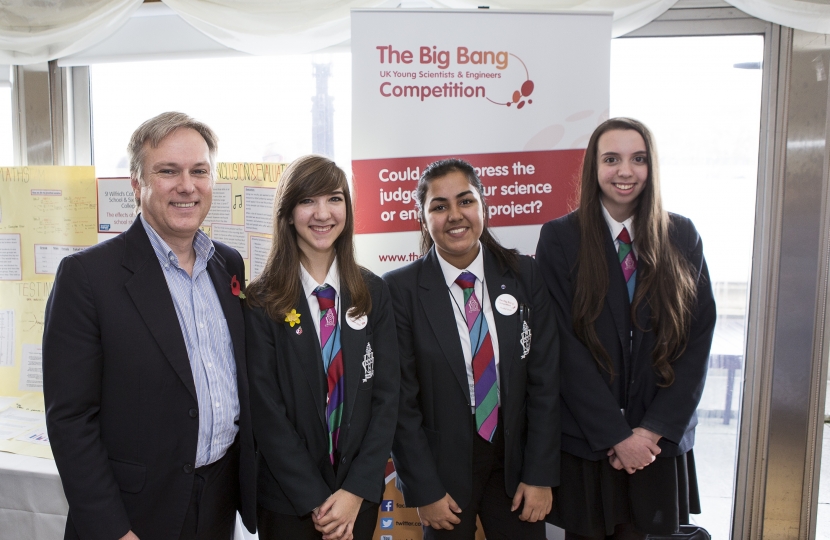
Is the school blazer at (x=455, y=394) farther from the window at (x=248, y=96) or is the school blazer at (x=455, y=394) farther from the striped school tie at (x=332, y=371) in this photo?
the window at (x=248, y=96)

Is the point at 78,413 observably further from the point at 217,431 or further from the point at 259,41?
the point at 259,41

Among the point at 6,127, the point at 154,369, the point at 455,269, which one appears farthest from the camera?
the point at 6,127

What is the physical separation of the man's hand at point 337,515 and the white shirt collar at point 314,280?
0.63 metres

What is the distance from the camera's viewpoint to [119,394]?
1.46 meters

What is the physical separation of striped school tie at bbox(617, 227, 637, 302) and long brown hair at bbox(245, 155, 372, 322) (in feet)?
2.98

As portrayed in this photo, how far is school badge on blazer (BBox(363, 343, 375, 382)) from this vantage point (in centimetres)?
175

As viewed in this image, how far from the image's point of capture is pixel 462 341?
1871 mm

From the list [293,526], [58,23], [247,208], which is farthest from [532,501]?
[58,23]

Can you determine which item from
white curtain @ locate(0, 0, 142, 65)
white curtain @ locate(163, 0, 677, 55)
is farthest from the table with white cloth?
white curtain @ locate(163, 0, 677, 55)

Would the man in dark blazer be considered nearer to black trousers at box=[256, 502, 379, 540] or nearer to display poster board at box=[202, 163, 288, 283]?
black trousers at box=[256, 502, 379, 540]

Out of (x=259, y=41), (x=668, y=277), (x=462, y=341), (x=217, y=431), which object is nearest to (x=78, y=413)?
(x=217, y=431)

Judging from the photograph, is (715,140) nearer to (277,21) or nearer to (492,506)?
(492,506)

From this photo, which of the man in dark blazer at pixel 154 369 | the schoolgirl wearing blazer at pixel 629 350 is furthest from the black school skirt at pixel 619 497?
the man in dark blazer at pixel 154 369

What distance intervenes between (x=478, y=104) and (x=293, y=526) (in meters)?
1.91
